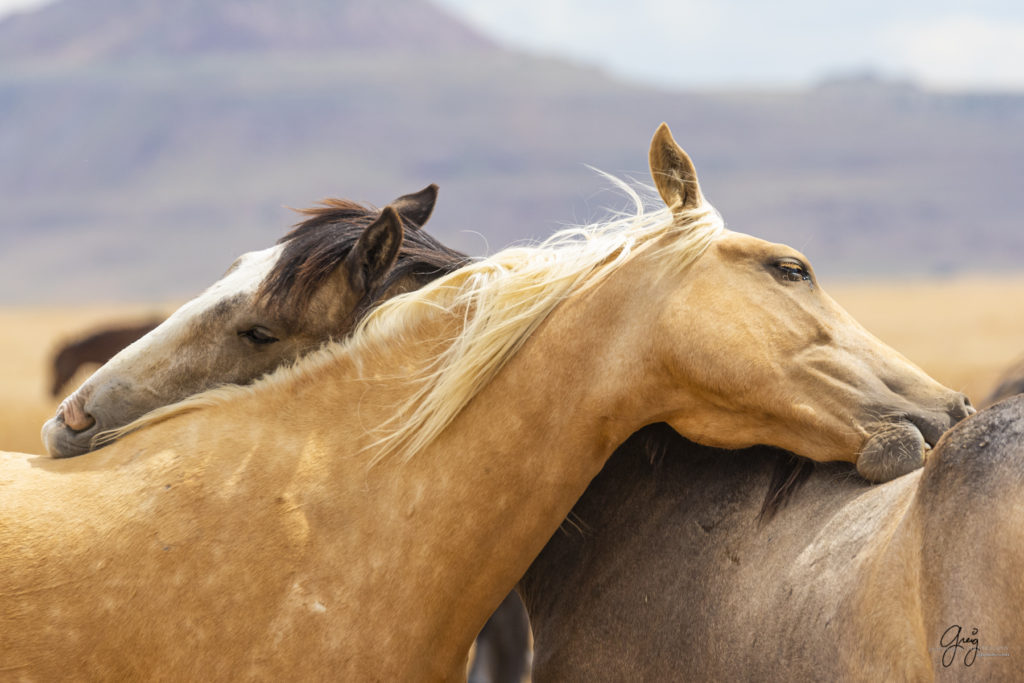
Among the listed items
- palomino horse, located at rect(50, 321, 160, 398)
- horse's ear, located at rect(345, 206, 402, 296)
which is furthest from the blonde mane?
palomino horse, located at rect(50, 321, 160, 398)

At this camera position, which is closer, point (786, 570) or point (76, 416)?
point (786, 570)

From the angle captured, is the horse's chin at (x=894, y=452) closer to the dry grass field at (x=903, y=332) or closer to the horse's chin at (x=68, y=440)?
the horse's chin at (x=68, y=440)

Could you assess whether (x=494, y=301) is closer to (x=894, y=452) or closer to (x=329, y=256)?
(x=329, y=256)

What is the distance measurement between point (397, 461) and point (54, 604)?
914 millimetres

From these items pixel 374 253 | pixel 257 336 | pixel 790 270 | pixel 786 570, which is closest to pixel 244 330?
pixel 257 336

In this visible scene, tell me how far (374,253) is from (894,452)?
1.50 meters

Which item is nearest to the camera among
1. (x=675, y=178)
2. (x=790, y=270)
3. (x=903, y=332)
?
(x=790, y=270)

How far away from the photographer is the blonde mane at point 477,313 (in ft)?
10.7

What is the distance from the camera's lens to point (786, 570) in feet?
9.73

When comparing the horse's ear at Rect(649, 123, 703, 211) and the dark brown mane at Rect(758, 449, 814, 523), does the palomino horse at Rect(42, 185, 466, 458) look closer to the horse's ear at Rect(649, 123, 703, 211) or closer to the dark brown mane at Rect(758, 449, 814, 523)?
the horse's ear at Rect(649, 123, 703, 211)

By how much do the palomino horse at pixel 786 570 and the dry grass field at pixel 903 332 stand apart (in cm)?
749

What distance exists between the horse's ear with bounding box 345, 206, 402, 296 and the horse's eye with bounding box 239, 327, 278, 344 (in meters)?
0.28

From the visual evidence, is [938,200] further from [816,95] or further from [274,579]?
[274,579]

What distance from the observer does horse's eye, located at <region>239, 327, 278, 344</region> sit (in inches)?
139
